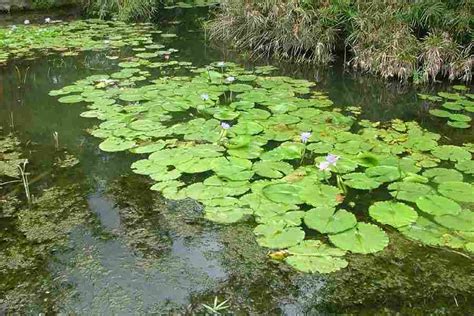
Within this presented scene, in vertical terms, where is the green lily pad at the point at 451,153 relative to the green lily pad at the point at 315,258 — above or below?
above

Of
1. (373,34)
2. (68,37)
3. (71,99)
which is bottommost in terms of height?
(71,99)

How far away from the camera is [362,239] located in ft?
7.84

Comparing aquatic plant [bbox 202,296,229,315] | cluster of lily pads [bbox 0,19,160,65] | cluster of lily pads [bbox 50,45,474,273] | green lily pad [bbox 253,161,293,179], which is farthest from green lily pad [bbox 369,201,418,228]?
cluster of lily pads [bbox 0,19,160,65]

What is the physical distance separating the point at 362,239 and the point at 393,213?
34cm

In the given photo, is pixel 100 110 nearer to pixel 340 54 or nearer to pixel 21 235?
pixel 21 235

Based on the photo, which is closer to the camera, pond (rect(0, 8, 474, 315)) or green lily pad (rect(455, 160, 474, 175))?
pond (rect(0, 8, 474, 315))

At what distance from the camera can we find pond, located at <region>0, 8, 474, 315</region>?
2.16 m

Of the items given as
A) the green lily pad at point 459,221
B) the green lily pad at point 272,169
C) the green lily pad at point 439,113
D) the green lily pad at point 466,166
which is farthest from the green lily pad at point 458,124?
the green lily pad at point 272,169

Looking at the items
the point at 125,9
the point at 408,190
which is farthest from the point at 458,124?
the point at 125,9

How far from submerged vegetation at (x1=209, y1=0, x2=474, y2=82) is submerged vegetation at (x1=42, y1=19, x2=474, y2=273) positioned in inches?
57.4

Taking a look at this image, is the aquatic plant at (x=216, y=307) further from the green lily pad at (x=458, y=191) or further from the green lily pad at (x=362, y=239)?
the green lily pad at (x=458, y=191)

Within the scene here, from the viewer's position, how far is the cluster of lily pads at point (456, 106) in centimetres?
416

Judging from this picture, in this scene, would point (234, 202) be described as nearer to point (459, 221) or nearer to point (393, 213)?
point (393, 213)

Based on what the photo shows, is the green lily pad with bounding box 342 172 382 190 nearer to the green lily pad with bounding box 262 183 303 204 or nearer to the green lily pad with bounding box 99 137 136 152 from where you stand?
the green lily pad with bounding box 262 183 303 204
